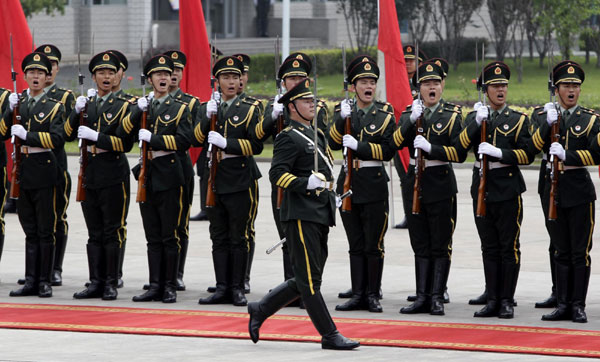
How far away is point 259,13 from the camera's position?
52500 millimetres

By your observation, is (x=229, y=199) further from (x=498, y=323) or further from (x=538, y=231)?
(x=538, y=231)

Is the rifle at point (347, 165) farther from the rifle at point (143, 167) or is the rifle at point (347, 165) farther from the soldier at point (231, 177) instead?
the rifle at point (143, 167)

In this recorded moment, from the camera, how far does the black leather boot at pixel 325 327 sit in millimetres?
8312

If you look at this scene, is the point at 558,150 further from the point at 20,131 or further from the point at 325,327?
the point at 20,131

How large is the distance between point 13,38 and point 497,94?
19.0ft

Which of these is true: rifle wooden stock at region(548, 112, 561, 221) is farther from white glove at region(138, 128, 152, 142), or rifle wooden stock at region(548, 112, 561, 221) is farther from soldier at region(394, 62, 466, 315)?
white glove at region(138, 128, 152, 142)

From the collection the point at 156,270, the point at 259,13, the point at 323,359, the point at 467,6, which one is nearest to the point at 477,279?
the point at 156,270

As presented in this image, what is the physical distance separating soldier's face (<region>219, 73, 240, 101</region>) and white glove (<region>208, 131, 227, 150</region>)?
1.30 ft

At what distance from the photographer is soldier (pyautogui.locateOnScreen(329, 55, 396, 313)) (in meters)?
9.85

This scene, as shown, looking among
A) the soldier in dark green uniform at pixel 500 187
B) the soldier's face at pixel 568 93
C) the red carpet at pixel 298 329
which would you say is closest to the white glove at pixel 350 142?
the soldier in dark green uniform at pixel 500 187

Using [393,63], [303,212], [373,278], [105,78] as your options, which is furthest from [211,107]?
[393,63]

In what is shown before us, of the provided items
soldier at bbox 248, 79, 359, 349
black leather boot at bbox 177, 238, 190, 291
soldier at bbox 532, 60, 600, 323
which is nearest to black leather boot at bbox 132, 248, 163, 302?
black leather boot at bbox 177, 238, 190, 291

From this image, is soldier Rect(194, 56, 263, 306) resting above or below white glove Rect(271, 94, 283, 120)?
below

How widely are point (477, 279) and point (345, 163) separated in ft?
6.95
